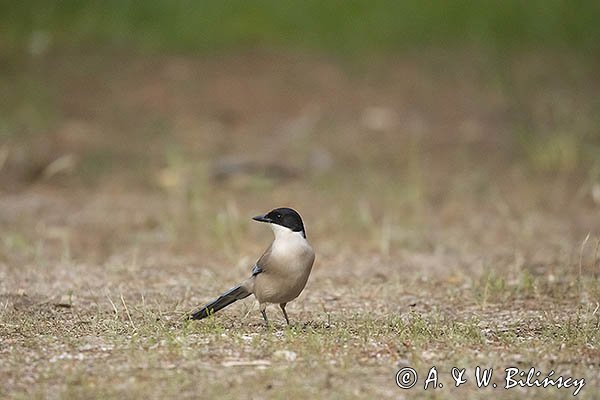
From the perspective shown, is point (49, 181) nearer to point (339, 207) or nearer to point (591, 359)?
point (339, 207)

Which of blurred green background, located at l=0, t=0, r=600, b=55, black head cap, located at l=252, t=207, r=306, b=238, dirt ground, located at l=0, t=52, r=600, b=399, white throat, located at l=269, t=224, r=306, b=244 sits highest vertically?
blurred green background, located at l=0, t=0, r=600, b=55

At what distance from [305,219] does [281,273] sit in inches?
155

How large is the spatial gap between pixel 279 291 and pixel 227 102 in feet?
25.9

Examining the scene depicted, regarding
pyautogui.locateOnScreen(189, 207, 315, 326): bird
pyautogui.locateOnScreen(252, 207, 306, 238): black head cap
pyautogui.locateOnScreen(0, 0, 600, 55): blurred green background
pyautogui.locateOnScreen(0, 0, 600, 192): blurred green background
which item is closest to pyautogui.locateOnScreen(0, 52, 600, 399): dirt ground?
pyautogui.locateOnScreen(0, 0, 600, 192): blurred green background

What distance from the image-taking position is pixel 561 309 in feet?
20.5

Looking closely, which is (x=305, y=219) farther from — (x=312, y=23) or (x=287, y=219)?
(x=312, y=23)

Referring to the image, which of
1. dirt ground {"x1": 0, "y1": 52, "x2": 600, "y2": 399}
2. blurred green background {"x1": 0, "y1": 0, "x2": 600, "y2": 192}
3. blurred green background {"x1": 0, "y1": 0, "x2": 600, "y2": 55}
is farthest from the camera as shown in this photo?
blurred green background {"x1": 0, "y1": 0, "x2": 600, "y2": 55}

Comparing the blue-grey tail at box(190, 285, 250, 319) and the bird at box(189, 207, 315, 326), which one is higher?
the bird at box(189, 207, 315, 326)

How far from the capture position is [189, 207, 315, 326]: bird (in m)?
5.53

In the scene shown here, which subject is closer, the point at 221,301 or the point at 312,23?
the point at 221,301

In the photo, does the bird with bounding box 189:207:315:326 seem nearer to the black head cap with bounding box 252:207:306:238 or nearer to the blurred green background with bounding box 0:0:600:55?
the black head cap with bounding box 252:207:306:238

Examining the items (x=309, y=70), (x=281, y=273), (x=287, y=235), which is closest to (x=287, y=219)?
(x=287, y=235)

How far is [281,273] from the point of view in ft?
18.1

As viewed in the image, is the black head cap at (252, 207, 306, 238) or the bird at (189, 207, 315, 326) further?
the black head cap at (252, 207, 306, 238)
